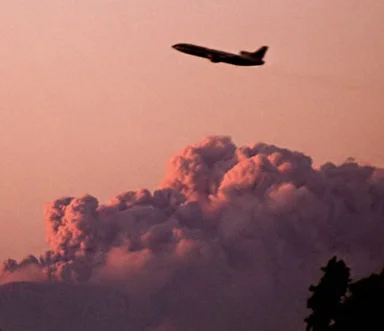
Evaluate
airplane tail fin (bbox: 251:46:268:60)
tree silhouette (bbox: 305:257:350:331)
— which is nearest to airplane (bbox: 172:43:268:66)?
airplane tail fin (bbox: 251:46:268:60)

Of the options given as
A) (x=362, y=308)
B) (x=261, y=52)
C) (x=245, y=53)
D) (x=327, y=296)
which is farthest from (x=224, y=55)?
(x=362, y=308)

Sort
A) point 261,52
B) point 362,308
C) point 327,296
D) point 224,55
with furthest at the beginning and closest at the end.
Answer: point 261,52, point 224,55, point 327,296, point 362,308

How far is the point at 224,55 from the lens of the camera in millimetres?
161750

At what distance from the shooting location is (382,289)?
124 meters

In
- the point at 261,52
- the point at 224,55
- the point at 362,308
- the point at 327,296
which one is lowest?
the point at 362,308

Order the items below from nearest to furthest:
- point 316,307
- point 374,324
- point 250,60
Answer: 1. point 374,324
2. point 316,307
3. point 250,60

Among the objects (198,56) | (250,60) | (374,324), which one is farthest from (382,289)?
(198,56)

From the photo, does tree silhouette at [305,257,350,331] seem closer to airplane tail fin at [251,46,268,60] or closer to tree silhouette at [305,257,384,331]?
tree silhouette at [305,257,384,331]

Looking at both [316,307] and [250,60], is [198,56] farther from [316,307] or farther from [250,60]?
[316,307]

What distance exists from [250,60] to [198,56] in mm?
11651

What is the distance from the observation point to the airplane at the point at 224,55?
15825cm

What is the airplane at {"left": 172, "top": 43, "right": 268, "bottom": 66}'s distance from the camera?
158m

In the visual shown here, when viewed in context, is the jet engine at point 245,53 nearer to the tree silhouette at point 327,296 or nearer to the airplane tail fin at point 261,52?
the airplane tail fin at point 261,52

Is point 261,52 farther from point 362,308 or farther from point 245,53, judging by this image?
point 362,308
